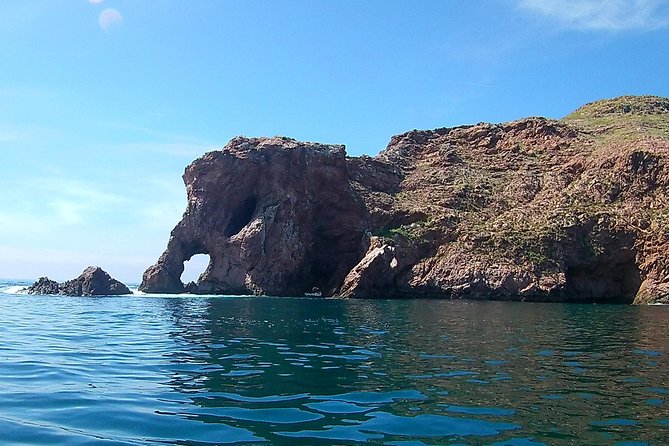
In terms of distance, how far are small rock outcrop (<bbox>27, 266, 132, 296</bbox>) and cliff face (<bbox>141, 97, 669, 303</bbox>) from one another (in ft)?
25.8

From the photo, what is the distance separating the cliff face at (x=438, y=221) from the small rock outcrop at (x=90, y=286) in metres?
7.87

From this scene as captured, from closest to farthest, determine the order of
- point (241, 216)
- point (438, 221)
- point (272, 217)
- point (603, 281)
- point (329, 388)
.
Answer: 1. point (329, 388)
2. point (603, 281)
3. point (438, 221)
4. point (272, 217)
5. point (241, 216)

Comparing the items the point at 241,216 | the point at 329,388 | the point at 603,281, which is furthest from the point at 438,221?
the point at 329,388

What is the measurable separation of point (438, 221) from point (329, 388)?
70538 millimetres

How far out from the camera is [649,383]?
49.6 ft

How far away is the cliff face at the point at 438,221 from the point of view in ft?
241

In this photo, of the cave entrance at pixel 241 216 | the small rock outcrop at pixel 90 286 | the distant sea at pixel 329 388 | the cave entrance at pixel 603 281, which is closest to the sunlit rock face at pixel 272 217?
the cave entrance at pixel 241 216

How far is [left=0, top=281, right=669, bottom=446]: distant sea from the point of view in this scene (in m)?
10.0

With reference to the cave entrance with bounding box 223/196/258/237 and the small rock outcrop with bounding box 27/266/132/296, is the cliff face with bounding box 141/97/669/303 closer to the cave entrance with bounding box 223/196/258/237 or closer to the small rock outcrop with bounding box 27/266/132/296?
the cave entrance with bounding box 223/196/258/237

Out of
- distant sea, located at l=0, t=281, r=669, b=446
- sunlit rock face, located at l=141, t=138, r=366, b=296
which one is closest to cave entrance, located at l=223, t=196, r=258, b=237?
sunlit rock face, located at l=141, t=138, r=366, b=296

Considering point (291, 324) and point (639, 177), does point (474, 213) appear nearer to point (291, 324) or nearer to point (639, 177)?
point (639, 177)

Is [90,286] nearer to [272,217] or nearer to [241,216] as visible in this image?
[241,216]

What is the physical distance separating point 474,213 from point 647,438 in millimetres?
79204

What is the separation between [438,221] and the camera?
272 feet
